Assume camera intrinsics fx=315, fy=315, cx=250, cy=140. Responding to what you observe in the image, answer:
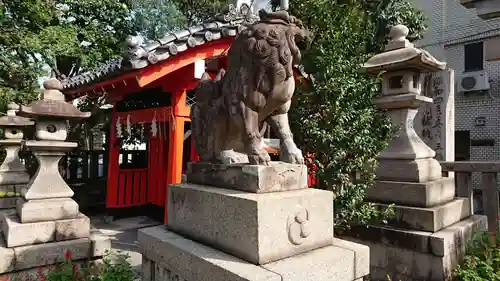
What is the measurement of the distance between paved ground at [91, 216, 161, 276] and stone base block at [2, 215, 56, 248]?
1659mm

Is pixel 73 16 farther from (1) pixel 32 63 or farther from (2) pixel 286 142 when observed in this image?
(2) pixel 286 142

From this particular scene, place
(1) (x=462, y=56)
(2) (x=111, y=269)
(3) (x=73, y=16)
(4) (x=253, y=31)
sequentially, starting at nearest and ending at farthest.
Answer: (4) (x=253, y=31), (2) (x=111, y=269), (3) (x=73, y=16), (1) (x=462, y=56)

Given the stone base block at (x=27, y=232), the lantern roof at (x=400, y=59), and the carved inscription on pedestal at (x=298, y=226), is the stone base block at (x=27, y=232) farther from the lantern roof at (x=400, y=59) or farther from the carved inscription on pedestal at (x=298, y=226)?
the lantern roof at (x=400, y=59)

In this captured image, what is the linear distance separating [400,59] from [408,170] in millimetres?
1611

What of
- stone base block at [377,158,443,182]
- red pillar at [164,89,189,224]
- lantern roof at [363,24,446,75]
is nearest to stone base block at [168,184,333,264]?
stone base block at [377,158,443,182]

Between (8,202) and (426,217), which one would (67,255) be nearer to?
(8,202)

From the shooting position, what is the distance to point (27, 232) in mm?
4043

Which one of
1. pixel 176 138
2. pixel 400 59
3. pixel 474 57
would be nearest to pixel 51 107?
pixel 176 138

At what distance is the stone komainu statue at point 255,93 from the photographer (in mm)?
2686

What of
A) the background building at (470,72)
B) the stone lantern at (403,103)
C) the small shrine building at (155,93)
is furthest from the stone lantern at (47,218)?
the background building at (470,72)

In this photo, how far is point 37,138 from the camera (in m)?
4.39

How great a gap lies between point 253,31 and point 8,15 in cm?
923

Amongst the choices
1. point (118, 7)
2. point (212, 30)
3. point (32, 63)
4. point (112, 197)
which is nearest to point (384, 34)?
point (212, 30)

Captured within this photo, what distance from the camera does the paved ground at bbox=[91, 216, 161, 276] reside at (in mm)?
6200
